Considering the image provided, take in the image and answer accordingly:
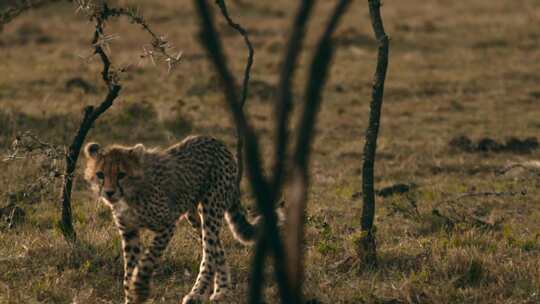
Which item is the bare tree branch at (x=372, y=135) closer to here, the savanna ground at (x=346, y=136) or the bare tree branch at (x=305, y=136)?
the savanna ground at (x=346, y=136)

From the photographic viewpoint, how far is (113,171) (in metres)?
5.86

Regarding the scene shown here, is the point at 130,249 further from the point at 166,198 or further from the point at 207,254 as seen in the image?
the point at 207,254

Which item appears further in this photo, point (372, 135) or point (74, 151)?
point (74, 151)

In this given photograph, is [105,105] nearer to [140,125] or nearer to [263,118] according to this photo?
[140,125]

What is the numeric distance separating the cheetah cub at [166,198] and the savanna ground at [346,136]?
0.91 ft

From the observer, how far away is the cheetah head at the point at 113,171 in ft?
19.1

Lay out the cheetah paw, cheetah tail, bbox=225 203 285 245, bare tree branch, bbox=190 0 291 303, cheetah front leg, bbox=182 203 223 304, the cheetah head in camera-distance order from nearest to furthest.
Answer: bare tree branch, bbox=190 0 291 303, the cheetah head, the cheetah paw, cheetah front leg, bbox=182 203 223 304, cheetah tail, bbox=225 203 285 245

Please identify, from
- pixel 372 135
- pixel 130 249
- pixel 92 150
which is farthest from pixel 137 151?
pixel 372 135

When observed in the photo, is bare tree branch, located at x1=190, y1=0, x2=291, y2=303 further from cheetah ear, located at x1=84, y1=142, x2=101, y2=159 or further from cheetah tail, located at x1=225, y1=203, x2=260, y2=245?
cheetah tail, located at x1=225, y1=203, x2=260, y2=245

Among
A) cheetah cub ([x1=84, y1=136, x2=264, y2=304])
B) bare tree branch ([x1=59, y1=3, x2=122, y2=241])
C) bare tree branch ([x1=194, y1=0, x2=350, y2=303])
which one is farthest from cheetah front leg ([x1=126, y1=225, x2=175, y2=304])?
bare tree branch ([x1=194, y1=0, x2=350, y2=303])

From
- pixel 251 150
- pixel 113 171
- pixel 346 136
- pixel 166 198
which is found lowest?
pixel 346 136

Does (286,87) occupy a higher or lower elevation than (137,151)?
higher

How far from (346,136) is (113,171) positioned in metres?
6.93

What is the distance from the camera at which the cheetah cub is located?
233 inches
